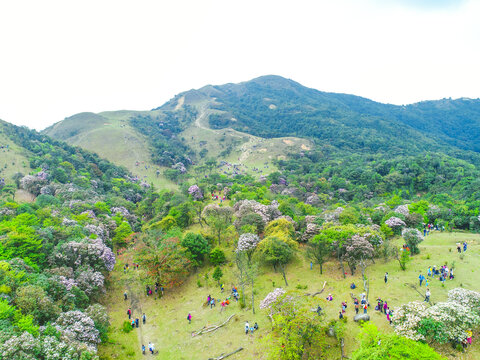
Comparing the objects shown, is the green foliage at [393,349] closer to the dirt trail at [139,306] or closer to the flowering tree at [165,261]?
the dirt trail at [139,306]

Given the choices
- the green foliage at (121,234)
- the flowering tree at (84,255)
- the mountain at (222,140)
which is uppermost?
the mountain at (222,140)

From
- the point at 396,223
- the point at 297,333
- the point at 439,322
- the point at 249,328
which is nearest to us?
the point at 439,322

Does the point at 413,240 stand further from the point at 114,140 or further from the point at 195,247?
the point at 114,140

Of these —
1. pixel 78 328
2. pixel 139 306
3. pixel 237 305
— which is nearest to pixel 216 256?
pixel 237 305

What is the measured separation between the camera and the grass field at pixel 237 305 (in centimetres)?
2095

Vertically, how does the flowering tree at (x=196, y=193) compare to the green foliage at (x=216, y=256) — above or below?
above

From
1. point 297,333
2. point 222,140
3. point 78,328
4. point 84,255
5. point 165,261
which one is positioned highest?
point 222,140

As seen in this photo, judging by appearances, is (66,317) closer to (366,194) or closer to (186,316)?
(186,316)

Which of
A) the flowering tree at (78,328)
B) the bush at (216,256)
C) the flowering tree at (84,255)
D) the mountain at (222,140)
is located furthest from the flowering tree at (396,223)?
the mountain at (222,140)

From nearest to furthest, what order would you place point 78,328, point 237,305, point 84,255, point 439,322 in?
point 439,322 < point 78,328 < point 237,305 < point 84,255

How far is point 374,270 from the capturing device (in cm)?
2870

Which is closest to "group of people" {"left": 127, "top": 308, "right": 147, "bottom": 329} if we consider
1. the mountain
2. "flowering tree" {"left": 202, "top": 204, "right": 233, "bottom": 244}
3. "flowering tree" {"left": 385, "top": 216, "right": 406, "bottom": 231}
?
"flowering tree" {"left": 202, "top": 204, "right": 233, "bottom": 244}

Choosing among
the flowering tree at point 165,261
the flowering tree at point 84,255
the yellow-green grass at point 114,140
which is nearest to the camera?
the flowering tree at point 84,255

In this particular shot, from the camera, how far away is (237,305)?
26078mm
